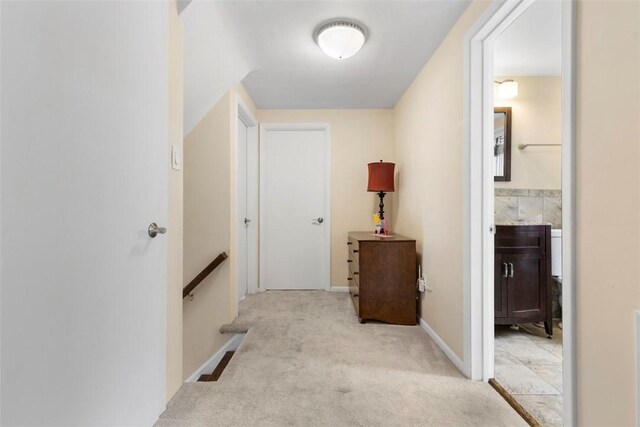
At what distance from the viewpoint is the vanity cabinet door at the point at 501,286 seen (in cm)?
222

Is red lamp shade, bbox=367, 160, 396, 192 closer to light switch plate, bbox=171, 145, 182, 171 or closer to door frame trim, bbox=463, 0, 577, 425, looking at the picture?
door frame trim, bbox=463, 0, 577, 425

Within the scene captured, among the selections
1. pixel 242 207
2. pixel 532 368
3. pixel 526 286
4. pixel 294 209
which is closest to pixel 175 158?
pixel 242 207

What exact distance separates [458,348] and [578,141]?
1.34 meters

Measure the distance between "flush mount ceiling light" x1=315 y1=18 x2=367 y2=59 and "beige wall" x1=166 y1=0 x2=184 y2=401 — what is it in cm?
90

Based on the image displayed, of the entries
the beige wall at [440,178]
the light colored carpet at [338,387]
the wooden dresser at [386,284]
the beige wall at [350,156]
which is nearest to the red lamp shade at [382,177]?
the beige wall at [440,178]

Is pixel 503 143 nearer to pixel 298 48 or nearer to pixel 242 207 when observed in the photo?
pixel 298 48

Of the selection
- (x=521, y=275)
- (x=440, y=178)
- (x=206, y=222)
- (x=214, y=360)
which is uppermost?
(x=440, y=178)

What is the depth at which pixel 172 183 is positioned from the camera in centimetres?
140

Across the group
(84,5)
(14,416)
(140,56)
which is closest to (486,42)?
(140,56)

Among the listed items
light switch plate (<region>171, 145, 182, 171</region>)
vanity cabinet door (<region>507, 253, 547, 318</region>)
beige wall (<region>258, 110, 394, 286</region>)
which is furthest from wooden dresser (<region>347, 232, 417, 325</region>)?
light switch plate (<region>171, 145, 182, 171</region>)

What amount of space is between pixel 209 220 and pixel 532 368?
2587mm

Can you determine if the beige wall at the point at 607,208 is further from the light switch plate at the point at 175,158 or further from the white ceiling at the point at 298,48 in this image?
the light switch plate at the point at 175,158

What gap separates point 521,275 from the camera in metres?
2.23

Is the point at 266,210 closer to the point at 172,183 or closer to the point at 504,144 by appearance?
the point at 172,183
